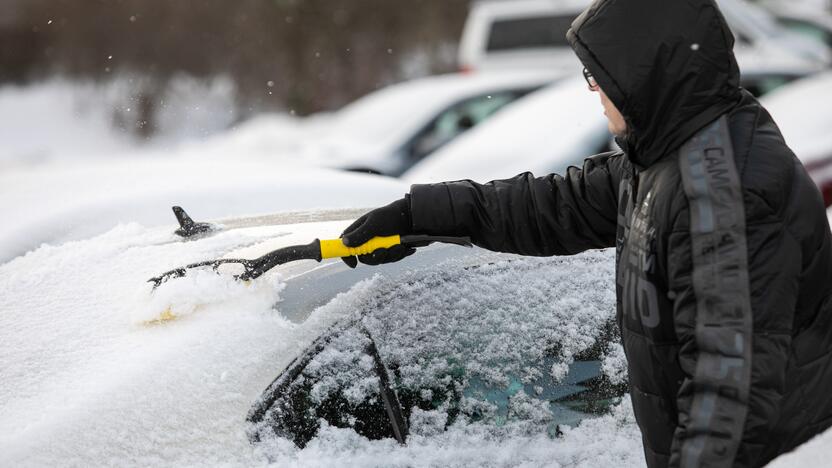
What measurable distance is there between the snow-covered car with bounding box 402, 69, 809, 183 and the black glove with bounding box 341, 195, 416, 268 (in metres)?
2.54

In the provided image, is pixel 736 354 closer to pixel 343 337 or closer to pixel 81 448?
pixel 343 337

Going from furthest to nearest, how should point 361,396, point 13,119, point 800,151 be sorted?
1. point 13,119
2. point 800,151
3. point 361,396

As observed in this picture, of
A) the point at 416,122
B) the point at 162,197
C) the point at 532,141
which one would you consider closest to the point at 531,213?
the point at 162,197

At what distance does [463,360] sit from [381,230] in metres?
0.34

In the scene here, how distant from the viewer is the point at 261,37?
17.8m

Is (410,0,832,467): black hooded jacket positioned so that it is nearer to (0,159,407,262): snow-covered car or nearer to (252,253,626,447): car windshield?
(252,253,626,447): car windshield

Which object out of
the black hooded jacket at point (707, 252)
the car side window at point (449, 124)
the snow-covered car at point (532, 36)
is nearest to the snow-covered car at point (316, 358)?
the black hooded jacket at point (707, 252)

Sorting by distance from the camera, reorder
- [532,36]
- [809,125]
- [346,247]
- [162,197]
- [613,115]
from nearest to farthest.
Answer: [613,115], [346,247], [162,197], [809,125], [532,36]

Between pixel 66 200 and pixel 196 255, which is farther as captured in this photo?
pixel 66 200

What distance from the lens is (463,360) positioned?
6.15 ft

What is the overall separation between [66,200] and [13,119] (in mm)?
13699

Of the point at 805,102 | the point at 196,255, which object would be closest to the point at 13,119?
the point at 805,102

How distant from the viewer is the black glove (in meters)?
1.97

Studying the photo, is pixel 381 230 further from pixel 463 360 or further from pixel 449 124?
pixel 449 124
